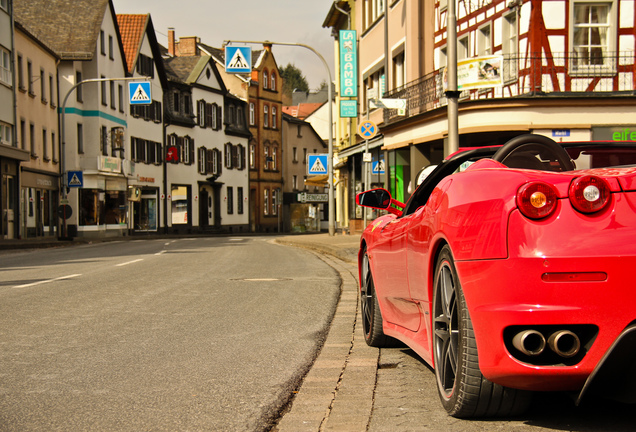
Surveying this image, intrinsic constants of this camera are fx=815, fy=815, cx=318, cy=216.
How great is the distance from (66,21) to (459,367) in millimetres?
46711

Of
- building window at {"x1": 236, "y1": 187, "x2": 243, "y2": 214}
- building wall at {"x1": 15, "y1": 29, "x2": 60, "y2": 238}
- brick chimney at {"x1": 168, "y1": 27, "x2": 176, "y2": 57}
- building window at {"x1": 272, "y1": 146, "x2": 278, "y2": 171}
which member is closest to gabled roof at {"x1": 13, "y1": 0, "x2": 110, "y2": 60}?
building wall at {"x1": 15, "y1": 29, "x2": 60, "y2": 238}

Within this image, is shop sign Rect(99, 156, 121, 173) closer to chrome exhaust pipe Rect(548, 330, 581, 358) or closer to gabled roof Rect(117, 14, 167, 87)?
gabled roof Rect(117, 14, 167, 87)

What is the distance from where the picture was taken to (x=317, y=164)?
110 ft

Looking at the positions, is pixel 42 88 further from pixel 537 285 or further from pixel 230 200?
pixel 537 285

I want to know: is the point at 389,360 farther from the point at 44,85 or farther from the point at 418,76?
the point at 44,85

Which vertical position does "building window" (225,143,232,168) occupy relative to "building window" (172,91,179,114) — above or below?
below

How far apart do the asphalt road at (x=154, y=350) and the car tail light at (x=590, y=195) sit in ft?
5.96

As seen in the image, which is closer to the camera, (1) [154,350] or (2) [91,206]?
(1) [154,350]

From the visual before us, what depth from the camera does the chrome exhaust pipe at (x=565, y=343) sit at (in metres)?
3.28

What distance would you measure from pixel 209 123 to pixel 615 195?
63.0m

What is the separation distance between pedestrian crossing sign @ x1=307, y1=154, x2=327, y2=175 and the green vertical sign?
12.0 feet

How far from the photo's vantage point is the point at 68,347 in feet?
20.6

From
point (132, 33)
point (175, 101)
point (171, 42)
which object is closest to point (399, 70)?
point (132, 33)

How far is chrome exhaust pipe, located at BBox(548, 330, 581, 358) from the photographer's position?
3.28 metres
